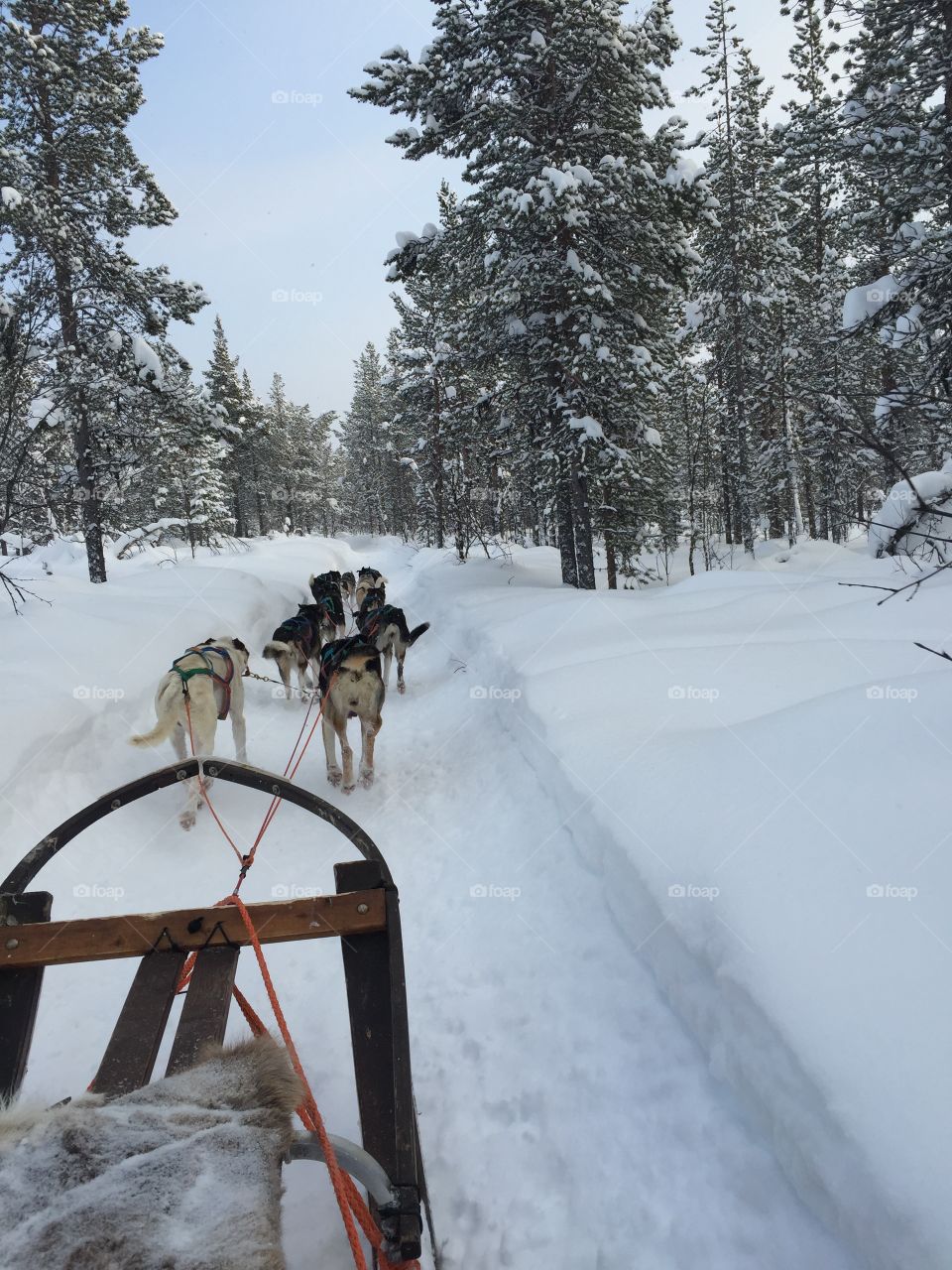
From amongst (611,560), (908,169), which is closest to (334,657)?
(611,560)

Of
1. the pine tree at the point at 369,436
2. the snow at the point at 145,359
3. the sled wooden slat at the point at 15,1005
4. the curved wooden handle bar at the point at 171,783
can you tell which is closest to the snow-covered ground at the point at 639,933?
the sled wooden slat at the point at 15,1005

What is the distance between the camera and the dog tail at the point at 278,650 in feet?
27.1

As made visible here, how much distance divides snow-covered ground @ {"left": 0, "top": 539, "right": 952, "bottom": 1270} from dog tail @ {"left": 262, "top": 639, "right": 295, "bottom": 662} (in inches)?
74.5

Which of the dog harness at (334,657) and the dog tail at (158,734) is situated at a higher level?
the dog harness at (334,657)

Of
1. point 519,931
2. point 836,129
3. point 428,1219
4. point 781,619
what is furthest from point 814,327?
point 428,1219

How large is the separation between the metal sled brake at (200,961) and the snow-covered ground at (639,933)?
0.64 metres

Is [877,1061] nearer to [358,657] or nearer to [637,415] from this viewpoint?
[358,657]

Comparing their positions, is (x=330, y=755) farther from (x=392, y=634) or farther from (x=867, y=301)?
(x=867, y=301)

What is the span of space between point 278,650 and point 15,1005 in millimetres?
6515

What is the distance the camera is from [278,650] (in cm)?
837

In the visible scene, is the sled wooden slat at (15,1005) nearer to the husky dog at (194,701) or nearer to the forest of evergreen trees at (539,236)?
the husky dog at (194,701)

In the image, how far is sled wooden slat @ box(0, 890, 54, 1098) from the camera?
1.90 meters

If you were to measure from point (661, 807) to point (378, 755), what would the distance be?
401 centimetres

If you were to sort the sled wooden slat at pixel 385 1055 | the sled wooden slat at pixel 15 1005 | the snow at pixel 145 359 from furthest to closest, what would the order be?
the snow at pixel 145 359 < the sled wooden slat at pixel 15 1005 < the sled wooden slat at pixel 385 1055
